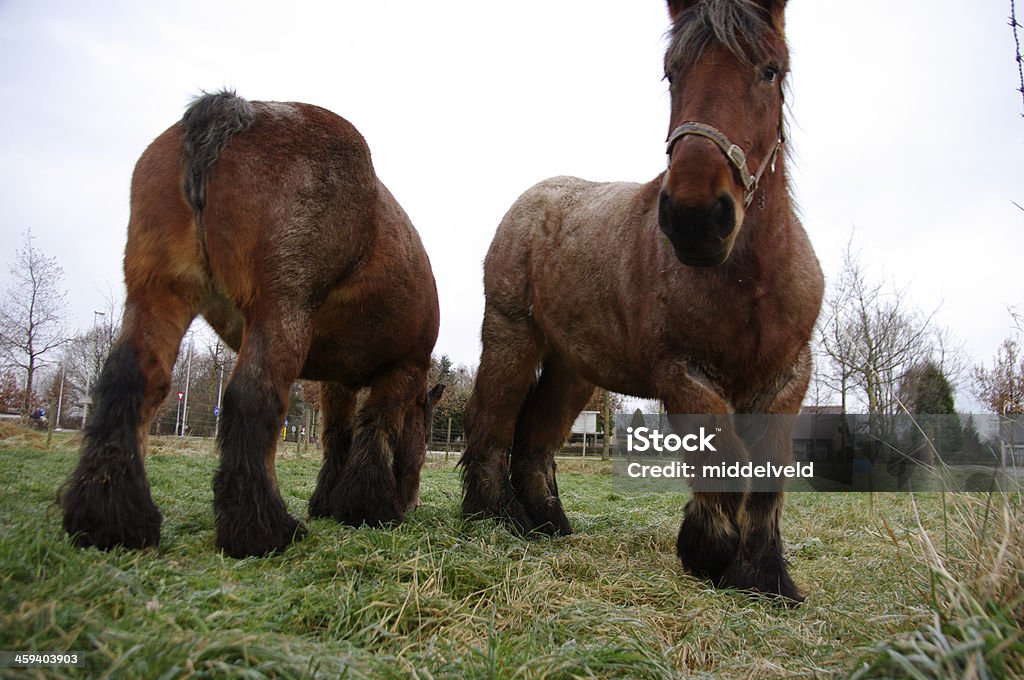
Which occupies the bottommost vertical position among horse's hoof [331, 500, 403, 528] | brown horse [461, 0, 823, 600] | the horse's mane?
horse's hoof [331, 500, 403, 528]

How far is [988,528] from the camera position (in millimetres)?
2238

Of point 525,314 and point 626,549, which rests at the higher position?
point 525,314

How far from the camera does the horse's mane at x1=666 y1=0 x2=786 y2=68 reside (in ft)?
10.3

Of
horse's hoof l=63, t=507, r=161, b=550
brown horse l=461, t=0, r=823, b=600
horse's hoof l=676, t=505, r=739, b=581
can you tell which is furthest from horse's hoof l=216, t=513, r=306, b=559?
horse's hoof l=676, t=505, r=739, b=581

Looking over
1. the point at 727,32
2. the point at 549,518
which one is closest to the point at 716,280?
the point at 727,32

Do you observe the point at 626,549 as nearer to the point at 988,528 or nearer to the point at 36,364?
the point at 988,528

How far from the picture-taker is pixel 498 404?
16.8 feet

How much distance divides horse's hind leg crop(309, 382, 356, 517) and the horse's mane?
149 inches

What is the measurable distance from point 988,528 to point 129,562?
3155 mm

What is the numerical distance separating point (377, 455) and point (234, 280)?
177cm

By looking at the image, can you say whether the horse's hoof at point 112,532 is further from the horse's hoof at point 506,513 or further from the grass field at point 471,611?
the horse's hoof at point 506,513

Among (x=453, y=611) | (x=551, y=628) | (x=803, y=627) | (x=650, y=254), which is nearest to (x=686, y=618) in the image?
(x=803, y=627)

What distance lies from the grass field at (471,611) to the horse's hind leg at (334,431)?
1289 mm

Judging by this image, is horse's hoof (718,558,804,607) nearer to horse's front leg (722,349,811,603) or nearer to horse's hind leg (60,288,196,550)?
horse's front leg (722,349,811,603)
